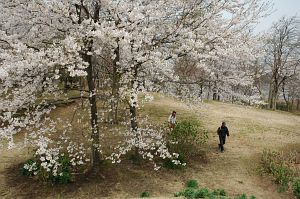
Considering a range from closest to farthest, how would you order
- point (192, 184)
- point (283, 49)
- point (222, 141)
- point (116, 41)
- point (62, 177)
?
point (116, 41), point (192, 184), point (62, 177), point (222, 141), point (283, 49)

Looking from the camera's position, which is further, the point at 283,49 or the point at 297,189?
the point at 283,49

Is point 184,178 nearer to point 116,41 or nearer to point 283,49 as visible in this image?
point 116,41

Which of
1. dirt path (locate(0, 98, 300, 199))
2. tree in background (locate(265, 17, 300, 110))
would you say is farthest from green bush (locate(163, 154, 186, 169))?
tree in background (locate(265, 17, 300, 110))

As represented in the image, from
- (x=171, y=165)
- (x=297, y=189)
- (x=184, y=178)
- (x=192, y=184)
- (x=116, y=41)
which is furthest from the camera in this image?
(x=171, y=165)

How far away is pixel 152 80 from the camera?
17.1 m

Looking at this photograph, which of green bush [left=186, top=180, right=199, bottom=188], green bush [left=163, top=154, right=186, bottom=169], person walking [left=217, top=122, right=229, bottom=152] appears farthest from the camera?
person walking [left=217, top=122, right=229, bottom=152]

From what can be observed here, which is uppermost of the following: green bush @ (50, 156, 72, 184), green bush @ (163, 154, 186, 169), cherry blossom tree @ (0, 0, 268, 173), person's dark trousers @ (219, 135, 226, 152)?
cherry blossom tree @ (0, 0, 268, 173)

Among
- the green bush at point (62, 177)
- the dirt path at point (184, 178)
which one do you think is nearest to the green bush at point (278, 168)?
the dirt path at point (184, 178)

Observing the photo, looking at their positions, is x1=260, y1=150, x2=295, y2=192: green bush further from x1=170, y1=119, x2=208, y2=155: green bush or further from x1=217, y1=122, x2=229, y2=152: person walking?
x1=170, y1=119, x2=208, y2=155: green bush

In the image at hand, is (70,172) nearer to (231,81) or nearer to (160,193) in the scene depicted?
(160,193)

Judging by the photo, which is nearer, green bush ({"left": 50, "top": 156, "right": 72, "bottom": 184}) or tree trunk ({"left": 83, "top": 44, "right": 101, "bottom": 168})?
tree trunk ({"left": 83, "top": 44, "right": 101, "bottom": 168})

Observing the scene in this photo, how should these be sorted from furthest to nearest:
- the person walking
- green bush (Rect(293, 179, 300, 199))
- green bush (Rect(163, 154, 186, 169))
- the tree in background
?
the tree in background
the person walking
green bush (Rect(163, 154, 186, 169))
green bush (Rect(293, 179, 300, 199))

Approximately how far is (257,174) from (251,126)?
8.87m

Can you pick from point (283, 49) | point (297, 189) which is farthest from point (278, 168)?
point (283, 49)
